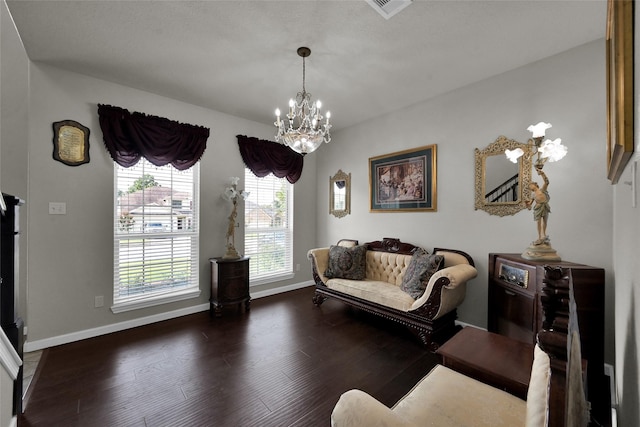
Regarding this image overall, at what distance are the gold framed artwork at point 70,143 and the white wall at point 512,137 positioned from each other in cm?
357

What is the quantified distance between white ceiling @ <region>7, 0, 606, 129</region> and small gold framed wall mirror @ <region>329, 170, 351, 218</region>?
64.6 inches

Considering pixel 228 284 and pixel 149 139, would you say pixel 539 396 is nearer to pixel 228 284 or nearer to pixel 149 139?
pixel 228 284

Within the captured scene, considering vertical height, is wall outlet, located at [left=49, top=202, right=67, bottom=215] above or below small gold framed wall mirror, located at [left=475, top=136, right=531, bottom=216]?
below

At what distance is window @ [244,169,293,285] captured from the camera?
4.22 m

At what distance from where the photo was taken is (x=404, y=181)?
12.2 feet

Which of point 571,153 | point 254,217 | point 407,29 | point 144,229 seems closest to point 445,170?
point 571,153

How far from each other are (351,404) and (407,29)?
261 cm

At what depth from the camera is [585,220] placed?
2.38 m

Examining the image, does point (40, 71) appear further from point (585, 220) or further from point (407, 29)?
point (585, 220)

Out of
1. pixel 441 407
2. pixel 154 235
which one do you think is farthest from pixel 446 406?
pixel 154 235

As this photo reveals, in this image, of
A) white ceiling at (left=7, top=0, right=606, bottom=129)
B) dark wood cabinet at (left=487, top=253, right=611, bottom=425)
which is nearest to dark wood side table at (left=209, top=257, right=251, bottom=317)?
white ceiling at (left=7, top=0, right=606, bottom=129)

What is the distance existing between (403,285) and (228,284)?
7.38 feet

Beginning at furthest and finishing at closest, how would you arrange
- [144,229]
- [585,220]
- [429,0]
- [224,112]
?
→ [224,112]
[144,229]
[585,220]
[429,0]

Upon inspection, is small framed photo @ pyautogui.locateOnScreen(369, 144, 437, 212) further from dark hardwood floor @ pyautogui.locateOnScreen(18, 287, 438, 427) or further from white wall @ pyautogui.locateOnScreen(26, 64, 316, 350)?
white wall @ pyautogui.locateOnScreen(26, 64, 316, 350)
